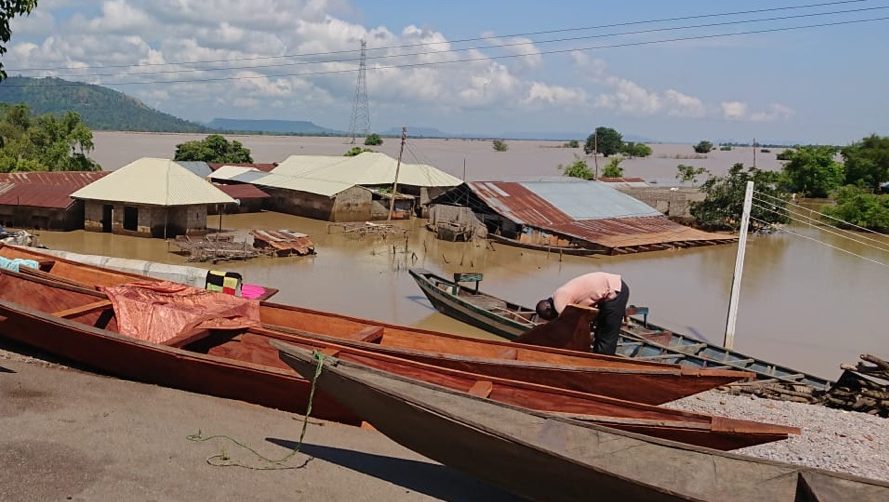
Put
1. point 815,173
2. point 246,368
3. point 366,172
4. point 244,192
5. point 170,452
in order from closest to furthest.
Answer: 1. point 170,452
2. point 246,368
3. point 244,192
4. point 366,172
5. point 815,173

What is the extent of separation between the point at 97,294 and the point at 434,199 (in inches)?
866

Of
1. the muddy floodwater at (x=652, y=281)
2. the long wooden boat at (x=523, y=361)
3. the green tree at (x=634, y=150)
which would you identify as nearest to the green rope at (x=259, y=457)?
the long wooden boat at (x=523, y=361)

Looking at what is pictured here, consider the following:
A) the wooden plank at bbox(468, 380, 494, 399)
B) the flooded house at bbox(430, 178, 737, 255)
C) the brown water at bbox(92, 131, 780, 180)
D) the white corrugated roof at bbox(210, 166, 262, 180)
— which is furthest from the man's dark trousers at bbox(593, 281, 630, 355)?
the brown water at bbox(92, 131, 780, 180)

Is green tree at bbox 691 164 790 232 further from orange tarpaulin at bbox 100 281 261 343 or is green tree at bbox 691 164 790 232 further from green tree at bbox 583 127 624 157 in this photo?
green tree at bbox 583 127 624 157

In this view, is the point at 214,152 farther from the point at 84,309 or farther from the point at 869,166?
the point at 869,166

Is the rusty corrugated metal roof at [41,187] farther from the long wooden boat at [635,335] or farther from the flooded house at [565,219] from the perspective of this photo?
the long wooden boat at [635,335]

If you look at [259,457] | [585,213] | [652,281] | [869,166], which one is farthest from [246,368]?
[869,166]

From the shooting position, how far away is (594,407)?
5660 mm

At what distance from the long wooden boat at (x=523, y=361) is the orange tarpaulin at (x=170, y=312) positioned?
0.36m

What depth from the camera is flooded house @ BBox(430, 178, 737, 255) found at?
25.3m

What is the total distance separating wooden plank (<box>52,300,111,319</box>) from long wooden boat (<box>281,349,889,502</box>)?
3.74 metres

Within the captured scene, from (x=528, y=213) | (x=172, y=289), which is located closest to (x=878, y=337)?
(x=528, y=213)

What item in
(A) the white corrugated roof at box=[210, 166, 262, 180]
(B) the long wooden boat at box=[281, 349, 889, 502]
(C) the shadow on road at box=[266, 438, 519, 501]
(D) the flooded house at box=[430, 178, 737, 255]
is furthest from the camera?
(A) the white corrugated roof at box=[210, 166, 262, 180]

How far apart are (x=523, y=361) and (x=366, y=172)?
83.2 ft
